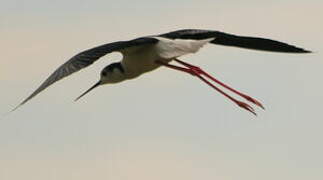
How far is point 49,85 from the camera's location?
18.1m

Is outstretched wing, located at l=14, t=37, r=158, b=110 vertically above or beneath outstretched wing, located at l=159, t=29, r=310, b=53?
beneath

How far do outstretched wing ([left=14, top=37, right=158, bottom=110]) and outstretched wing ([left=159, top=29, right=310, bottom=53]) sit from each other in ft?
2.88

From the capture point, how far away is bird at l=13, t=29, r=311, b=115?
19938 millimetres

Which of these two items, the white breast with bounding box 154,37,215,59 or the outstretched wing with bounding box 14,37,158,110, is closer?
the outstretched wing with bounding box 14,37,158,110

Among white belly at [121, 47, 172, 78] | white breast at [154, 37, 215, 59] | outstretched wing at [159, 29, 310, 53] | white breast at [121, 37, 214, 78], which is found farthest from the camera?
outstretched wing at [159, 29, 310, 53]

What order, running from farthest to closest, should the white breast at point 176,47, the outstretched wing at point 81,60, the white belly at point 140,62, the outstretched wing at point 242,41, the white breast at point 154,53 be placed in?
1. the outstretched wing at point 242,41
2. the white belly at point 140,62
3. the white breast at point 154,53
4. the white breast at point 176,47
5. the outstretched wing at point 81,60

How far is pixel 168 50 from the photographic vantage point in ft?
66.8

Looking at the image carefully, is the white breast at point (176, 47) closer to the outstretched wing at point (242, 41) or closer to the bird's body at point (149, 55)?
the bird's body at point (149, 55)

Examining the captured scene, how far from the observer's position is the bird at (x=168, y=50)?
65.4 feet

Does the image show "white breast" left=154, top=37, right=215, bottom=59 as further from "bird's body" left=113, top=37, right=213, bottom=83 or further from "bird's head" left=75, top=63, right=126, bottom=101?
"bird's head" left=75, top=63, right=126, bottom=101

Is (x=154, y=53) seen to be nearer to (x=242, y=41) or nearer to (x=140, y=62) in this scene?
(x=140, y=62)

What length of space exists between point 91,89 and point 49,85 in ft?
14.9

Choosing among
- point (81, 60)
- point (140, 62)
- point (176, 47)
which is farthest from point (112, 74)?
point (81, 60)

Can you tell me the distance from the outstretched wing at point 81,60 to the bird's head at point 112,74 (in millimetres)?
929
